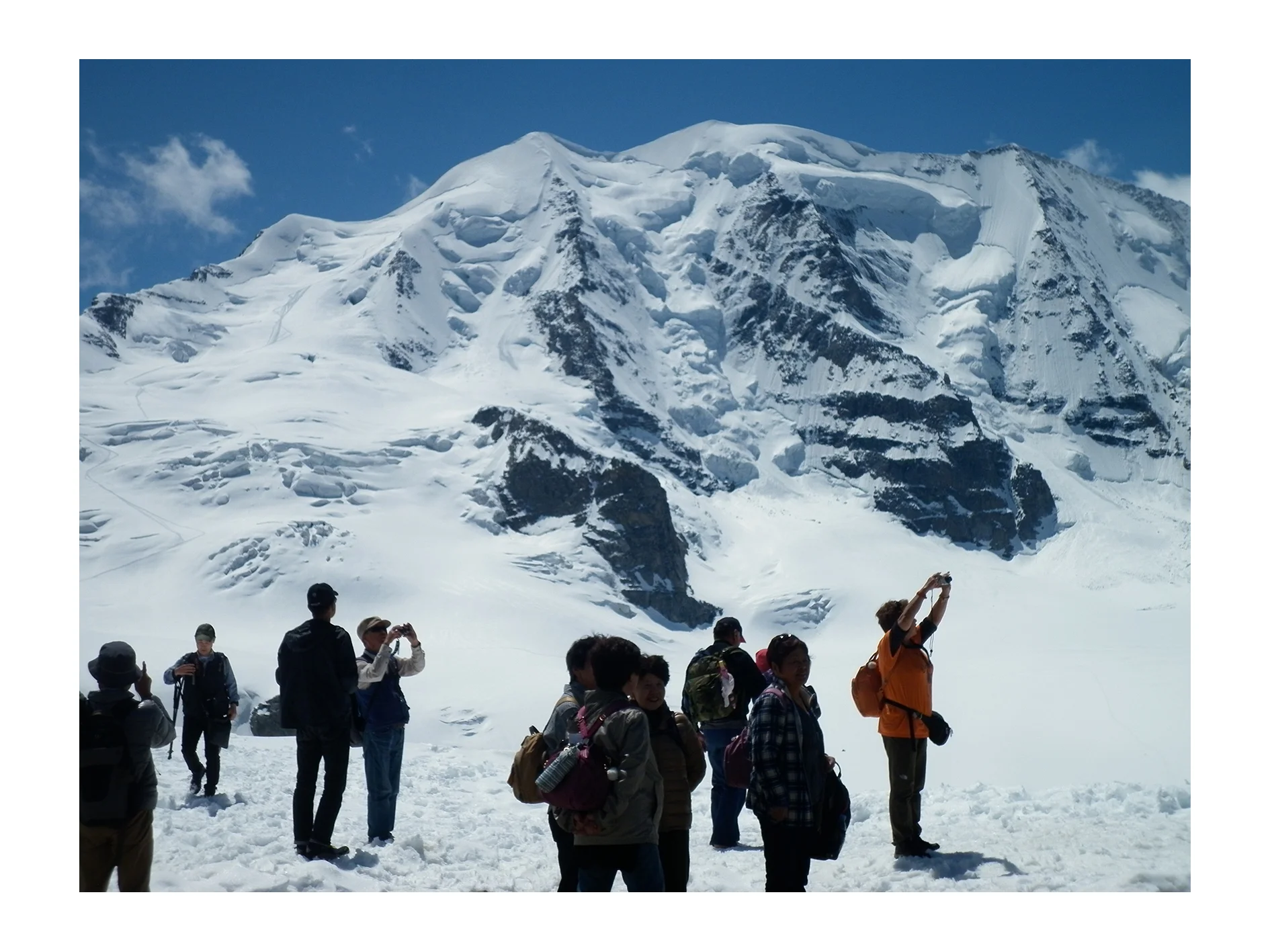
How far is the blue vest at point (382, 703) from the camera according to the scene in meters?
10.3

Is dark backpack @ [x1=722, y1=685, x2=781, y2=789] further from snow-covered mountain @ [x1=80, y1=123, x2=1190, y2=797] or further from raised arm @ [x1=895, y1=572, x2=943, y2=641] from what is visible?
snow-covered mountain @ [x1=80, y1=123, x2=1190, y2=797]

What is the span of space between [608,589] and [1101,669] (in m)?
41.3

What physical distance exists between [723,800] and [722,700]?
112 centimetres

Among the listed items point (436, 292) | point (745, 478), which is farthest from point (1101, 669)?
point (436, 292)

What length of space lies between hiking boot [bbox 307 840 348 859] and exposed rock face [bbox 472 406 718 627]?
9571 centimetres

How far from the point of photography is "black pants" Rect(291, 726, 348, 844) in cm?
942

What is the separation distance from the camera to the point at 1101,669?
88250 mm

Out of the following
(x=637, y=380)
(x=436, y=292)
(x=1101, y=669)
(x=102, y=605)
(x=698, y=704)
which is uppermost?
(x=436, y=292)

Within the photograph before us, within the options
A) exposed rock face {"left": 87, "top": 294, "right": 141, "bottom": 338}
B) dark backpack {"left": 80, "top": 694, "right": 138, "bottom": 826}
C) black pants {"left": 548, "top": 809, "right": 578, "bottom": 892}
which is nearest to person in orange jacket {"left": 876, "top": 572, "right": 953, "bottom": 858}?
black pants {"left": 548, "top": 809, "right": 578, "bottom": 892}

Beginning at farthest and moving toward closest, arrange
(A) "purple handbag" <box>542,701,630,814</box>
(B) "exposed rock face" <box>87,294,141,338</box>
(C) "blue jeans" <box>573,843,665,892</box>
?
(B) "exposed rock face" <box>87,294,141,338</box> → (C) "blue jeans" <box>573,843,665,892</box> → (A) "purple handbag" <box>542,701,630,814</box>

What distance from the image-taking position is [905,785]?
8.91m

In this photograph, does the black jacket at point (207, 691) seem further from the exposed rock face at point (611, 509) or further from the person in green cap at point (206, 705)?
the exposed rock face at point (611, 509)

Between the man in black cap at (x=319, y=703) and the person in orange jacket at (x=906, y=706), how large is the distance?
431 centimetres

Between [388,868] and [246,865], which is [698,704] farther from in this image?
[246,865]
